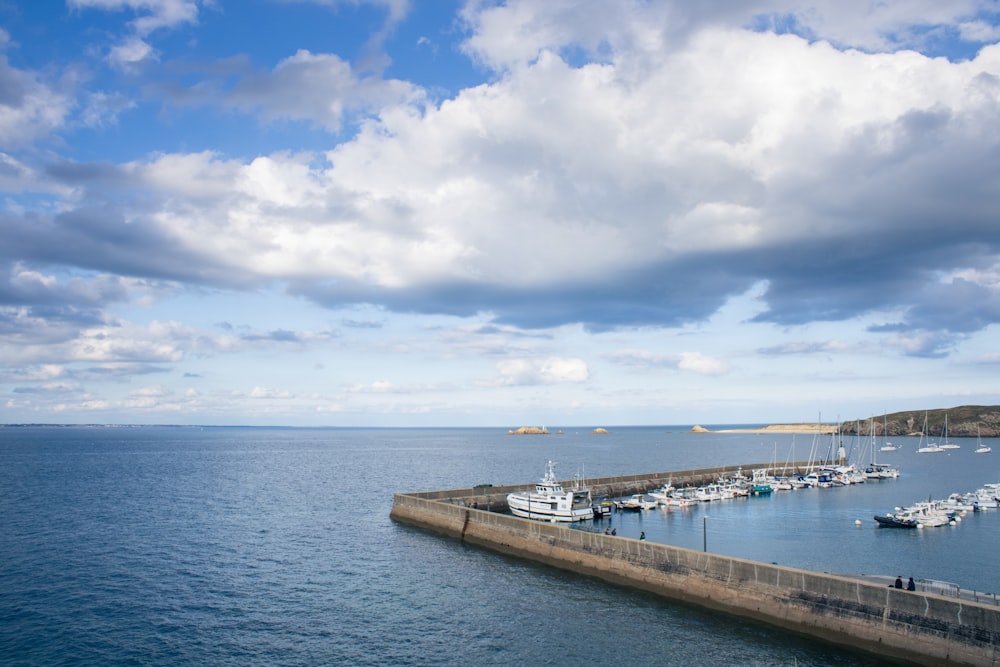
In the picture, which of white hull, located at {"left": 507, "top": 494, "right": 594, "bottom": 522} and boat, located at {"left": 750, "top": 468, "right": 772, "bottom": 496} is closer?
white hull, located at {"left": 507, "top": 494, "right": 594, "bottom": 522}

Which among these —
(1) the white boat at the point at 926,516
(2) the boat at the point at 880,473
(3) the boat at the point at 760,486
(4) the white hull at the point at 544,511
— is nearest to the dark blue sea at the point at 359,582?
(1) the white boat at the point at 926,516

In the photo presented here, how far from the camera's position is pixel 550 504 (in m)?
71.2

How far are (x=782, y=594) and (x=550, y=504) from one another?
36.8 m

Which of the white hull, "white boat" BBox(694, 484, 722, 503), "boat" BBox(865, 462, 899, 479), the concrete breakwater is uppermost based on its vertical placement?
the concrete breakwater

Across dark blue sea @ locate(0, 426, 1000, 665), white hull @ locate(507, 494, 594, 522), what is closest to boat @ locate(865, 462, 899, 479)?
dark blue sea @ locate(0, 426, 1000, 665)

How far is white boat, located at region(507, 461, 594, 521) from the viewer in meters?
71.1

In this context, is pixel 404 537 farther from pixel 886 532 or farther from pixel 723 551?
pixel 886 532

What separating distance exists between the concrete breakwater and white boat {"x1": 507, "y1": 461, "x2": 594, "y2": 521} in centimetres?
1322

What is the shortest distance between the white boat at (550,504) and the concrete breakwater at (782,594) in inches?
521

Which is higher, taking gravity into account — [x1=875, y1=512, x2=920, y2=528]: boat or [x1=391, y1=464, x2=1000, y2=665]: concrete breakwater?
[x1=391, y1=464, x2=1000, y2=665]: concrete breakwater

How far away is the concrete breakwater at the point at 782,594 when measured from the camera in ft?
97.3

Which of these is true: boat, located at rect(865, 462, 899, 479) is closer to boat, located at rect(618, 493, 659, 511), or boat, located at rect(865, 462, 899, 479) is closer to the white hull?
boat, located at rect(618, 493, 659, 511)

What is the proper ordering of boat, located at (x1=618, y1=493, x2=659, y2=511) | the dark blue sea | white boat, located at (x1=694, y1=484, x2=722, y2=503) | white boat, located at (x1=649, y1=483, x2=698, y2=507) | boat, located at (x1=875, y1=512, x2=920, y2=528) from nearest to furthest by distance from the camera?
the dark blue sea → boat, located at (x1=875, y1=512, x2=920, y2=528) → boat, located at (x1=618, y1=493, x2=659, y2=511) → white boat, located at (x1=649, y1=483, x2=698, y2=507) → white boat, located at (x1=694, y1=484, x2=722, y2=503)

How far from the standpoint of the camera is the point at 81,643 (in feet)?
114
